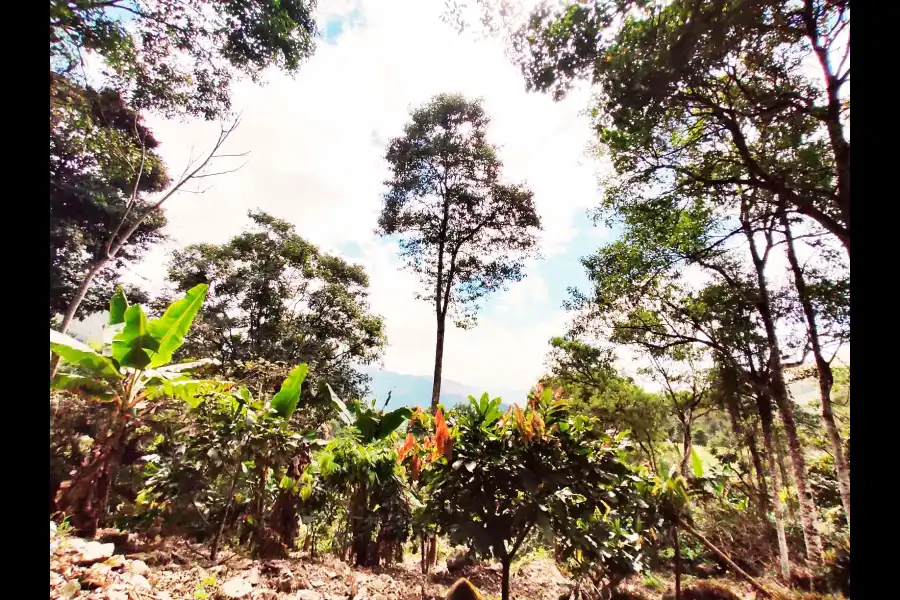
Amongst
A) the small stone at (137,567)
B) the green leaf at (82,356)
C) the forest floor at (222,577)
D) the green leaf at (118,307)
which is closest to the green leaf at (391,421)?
the forest floor at (222,577)

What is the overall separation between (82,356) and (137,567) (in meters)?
0.97

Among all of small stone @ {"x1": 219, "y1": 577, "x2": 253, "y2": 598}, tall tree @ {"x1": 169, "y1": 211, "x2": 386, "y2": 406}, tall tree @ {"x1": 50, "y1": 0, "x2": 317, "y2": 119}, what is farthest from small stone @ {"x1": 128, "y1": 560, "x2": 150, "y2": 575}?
tall tree @ {"x1": 169, "y1": 211, "x2": 386, "y2": 406}

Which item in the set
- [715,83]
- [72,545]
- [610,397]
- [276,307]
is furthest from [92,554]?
[610,397]

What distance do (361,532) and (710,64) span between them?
3.88 metres

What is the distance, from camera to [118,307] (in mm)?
1979

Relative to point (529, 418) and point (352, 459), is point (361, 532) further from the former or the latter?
point (529, 418)

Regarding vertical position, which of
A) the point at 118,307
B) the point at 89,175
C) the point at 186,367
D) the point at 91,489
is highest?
the point at 89,175

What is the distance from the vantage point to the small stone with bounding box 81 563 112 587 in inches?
44.7

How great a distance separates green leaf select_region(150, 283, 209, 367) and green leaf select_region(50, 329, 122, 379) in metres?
0.16

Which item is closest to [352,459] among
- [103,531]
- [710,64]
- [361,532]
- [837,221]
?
[361,532]

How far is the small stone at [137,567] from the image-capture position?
1.39m

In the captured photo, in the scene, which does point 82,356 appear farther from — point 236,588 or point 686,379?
point 686,379

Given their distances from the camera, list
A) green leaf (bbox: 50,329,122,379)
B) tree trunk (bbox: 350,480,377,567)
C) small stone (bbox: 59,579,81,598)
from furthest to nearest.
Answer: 1. tree trunk (bbox: 350,480,377,567)
2. green leaf (bbox: 50,329,122,379)
3. small stone (bbox: 59,579,81,598)

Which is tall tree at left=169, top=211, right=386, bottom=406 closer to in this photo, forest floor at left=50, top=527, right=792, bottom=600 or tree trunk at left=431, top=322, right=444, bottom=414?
tree trunk at left=431, top=322, right=444, bottom=414
